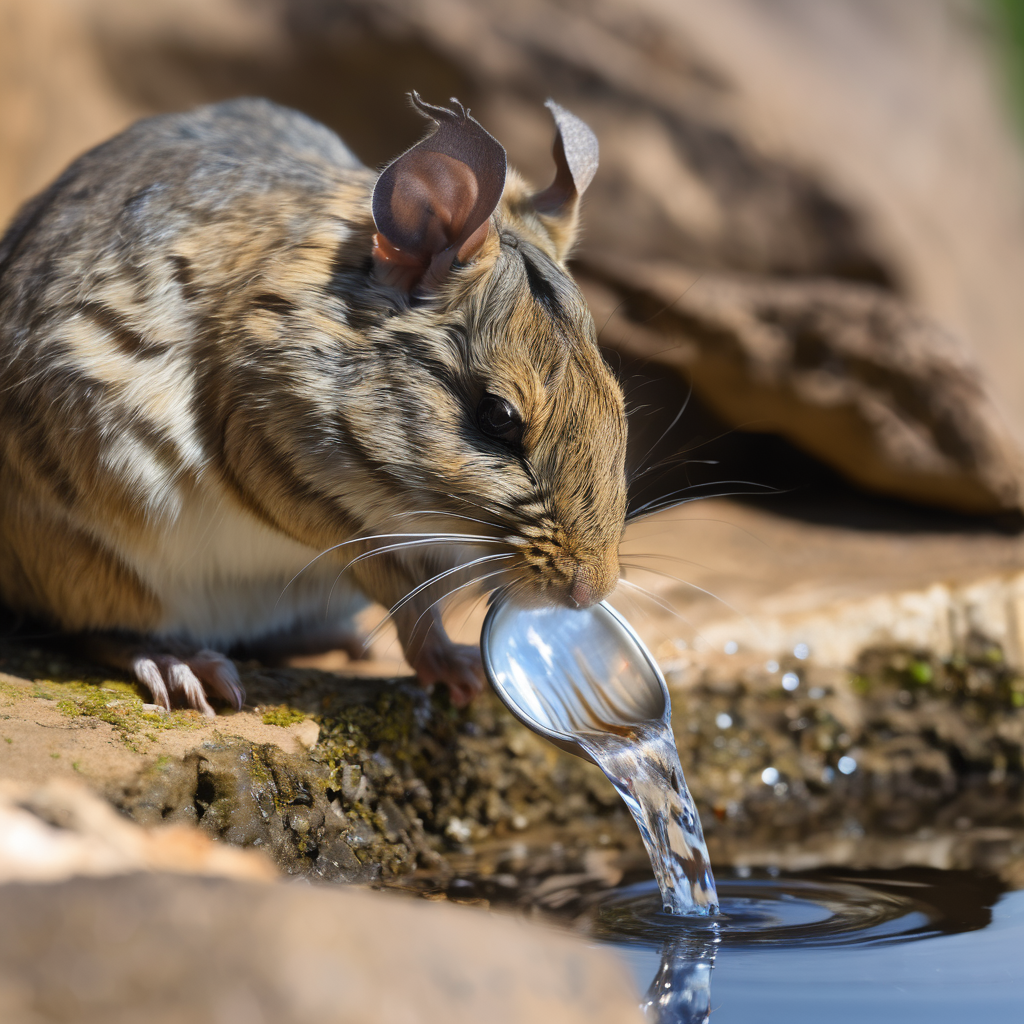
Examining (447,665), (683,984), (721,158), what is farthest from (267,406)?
(721,158)

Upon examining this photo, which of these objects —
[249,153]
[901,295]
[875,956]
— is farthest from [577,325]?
[901,295]

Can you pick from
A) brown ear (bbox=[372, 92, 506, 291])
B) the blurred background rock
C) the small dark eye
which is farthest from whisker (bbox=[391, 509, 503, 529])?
the blurred background rock

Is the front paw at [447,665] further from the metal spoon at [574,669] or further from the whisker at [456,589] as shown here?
the metal spoon at [574,669]

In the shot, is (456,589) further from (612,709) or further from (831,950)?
(831,950)

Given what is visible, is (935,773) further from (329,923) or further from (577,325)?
(329,923)

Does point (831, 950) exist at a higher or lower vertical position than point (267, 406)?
lower

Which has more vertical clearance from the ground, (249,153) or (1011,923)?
(249,153)

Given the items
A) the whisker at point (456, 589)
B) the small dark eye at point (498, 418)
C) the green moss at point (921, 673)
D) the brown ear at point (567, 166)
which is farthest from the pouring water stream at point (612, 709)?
the green moss at point (921, 673)
